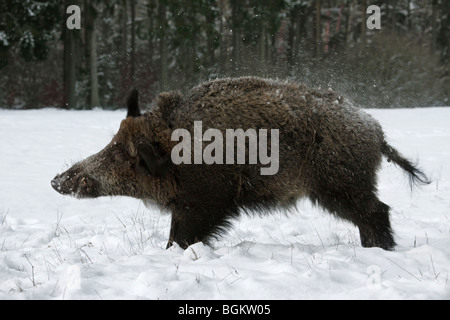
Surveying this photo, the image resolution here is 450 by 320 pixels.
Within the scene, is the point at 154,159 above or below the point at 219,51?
above

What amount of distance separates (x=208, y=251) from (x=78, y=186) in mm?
1614

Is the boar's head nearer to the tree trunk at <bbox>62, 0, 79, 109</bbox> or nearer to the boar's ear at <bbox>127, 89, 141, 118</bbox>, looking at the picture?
the boar's ear at <bbox>127, 89, 141, 118</bbox>

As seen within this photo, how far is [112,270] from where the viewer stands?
3.48 meters

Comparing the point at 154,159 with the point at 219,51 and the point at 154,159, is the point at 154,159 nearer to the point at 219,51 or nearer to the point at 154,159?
the point at 154,159

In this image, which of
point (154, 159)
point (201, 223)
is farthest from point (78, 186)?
point (201, 223)

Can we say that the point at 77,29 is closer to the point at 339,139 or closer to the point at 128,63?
the point at 128,63

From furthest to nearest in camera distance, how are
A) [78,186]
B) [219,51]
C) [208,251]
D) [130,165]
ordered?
[219,51] < [78,186] < [130,165] < [208,251]

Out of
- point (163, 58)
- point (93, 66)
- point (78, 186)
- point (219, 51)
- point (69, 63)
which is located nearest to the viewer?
point (78, 186)

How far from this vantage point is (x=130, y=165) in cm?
486

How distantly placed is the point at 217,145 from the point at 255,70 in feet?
39.6

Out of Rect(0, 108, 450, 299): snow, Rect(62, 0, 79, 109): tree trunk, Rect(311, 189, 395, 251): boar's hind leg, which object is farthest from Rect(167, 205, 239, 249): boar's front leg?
Rect(62, 0, 79, 109): tree trunk

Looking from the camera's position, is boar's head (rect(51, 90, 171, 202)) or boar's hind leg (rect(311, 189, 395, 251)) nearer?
boar's hind leg (rect(311, 189, 395, 251))

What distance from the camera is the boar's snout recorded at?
4.96 metres

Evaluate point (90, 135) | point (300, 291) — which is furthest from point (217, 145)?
point (90, 135)
